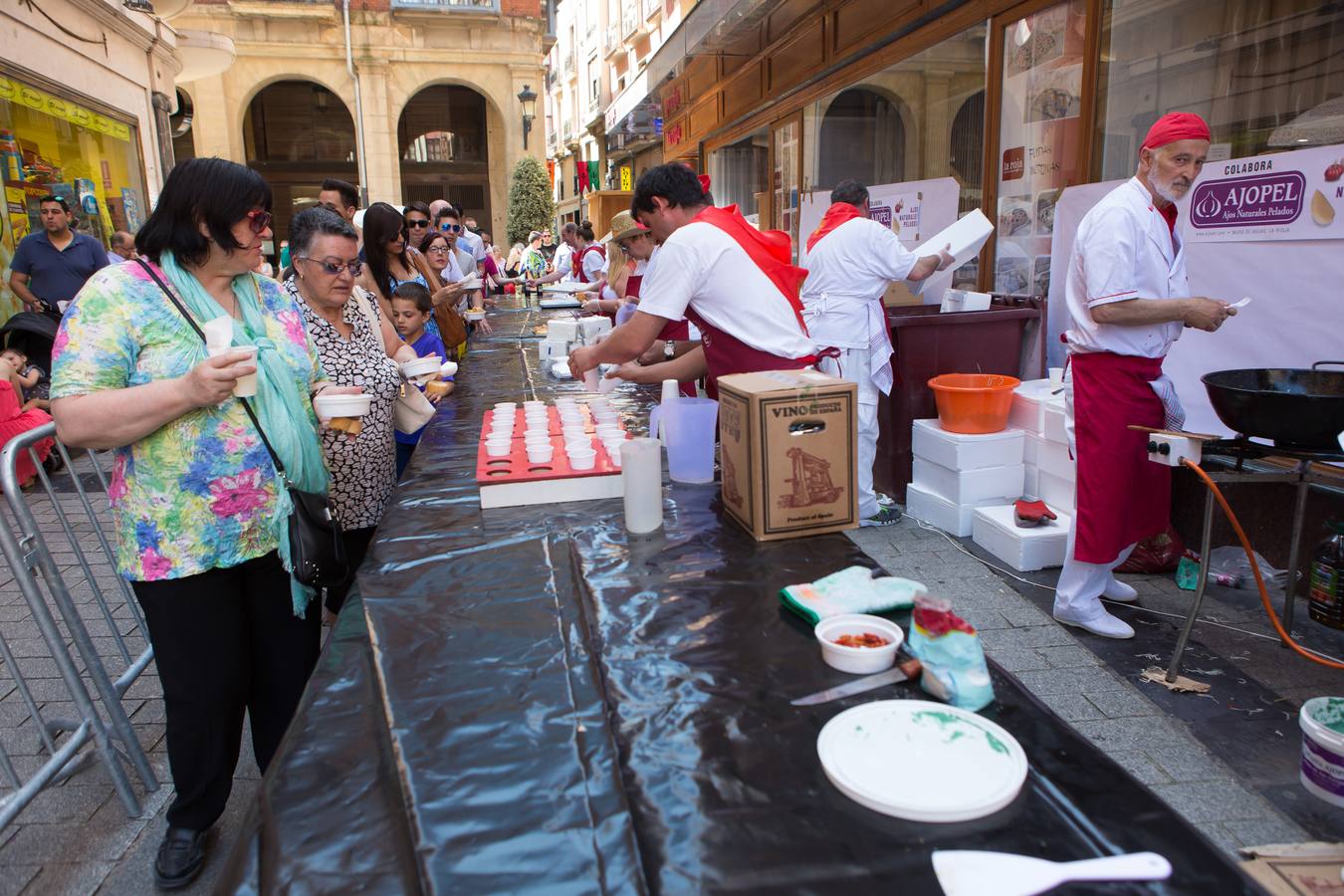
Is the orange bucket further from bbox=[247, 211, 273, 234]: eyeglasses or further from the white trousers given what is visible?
bbox=[247, 211, 273, 234]: eyeglasses

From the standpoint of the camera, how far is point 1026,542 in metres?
4.06

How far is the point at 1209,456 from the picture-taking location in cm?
362

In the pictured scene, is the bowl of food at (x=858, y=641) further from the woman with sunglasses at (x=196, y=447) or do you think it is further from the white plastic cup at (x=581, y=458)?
the woman with sunglasses at (x=196, y=447)

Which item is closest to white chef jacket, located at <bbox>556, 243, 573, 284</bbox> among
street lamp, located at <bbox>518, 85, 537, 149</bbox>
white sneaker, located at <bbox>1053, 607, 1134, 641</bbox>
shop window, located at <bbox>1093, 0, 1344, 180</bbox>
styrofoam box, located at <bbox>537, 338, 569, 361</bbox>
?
street lamp, located at <bbox>518, 85, 537, 149</bbox>

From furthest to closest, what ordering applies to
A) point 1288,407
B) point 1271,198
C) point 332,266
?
point 1271,198 → point 332,266 → point 1288,407

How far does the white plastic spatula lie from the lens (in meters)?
0.88

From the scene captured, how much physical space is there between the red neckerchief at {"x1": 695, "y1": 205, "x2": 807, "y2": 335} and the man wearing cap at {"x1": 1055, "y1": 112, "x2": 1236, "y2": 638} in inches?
45.0

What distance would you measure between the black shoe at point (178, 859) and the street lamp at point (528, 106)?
22.2m

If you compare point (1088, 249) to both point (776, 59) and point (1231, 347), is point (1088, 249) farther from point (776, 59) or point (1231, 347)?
point (776, 59)

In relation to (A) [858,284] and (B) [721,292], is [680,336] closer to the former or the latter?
(A) [858,284]

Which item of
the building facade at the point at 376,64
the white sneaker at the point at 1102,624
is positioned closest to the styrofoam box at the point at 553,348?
the white sneaker at the point at 1102,624

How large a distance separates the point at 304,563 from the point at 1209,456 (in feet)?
11.9

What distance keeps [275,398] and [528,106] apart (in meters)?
22.3

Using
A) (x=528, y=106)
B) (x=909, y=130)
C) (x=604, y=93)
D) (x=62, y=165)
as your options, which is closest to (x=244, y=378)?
(x=909, y=130)
